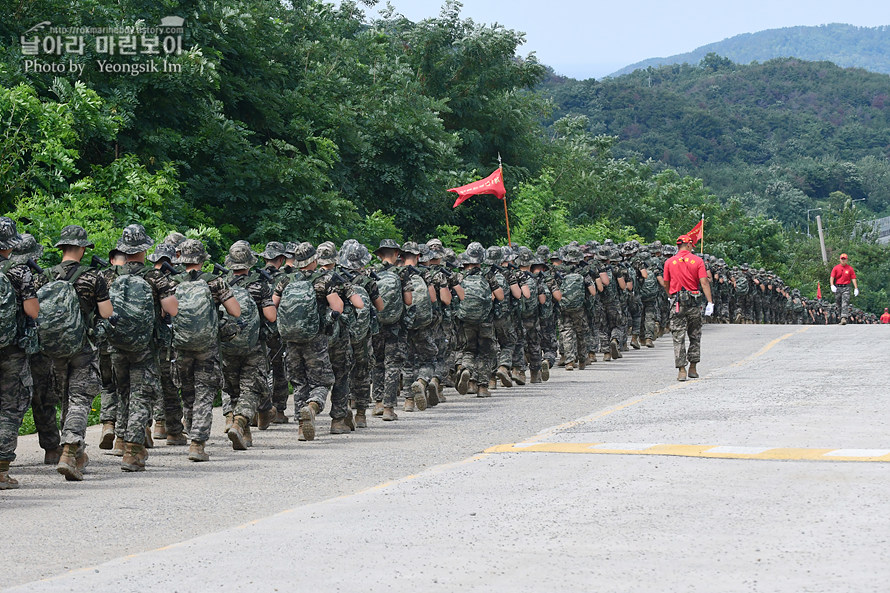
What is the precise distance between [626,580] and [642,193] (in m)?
61.6

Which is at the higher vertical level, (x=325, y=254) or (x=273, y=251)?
(x=273, y=251)

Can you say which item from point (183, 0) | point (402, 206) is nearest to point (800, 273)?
point (402, 206)

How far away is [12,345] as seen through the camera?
1056 centimetres

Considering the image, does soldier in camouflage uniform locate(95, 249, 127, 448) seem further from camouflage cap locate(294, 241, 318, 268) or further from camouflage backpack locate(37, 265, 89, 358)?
camouflage cap locate(294, 241, 318, 268)

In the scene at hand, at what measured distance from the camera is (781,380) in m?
17.8

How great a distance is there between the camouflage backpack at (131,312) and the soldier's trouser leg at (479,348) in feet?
22.9

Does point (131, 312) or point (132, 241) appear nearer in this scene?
point (131, 312)

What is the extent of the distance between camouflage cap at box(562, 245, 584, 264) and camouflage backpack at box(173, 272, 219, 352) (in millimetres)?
11093

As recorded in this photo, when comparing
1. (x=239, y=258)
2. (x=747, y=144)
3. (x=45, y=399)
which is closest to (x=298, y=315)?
(x=239, y=258)

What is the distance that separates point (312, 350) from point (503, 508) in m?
5.09

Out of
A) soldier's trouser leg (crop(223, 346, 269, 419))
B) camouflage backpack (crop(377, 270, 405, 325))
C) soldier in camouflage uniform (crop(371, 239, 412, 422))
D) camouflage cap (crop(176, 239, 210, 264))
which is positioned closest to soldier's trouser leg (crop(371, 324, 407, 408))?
soldier in camouflage uniform (crop(371, 239, 412, 422))

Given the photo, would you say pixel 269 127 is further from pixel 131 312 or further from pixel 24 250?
pixel 24 250

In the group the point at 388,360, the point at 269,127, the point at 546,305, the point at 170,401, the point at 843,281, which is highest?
the point at 269,127

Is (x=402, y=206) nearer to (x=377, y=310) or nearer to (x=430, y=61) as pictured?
(x=430, y=61)
